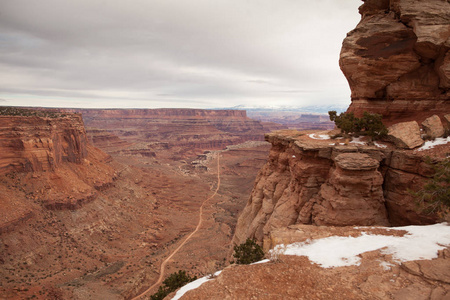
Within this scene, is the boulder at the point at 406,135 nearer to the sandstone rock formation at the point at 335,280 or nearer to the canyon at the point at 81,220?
the sandstone rock formation at the point at 335,280

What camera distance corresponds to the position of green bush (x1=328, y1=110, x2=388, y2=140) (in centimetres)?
1672

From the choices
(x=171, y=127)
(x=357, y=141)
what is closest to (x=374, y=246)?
(x=357, y=141)

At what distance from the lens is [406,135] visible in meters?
15.3

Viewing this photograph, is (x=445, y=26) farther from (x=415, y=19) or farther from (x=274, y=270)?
(x=274, y=270)

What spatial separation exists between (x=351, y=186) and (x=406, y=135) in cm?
564

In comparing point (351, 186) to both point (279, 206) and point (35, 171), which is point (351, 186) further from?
point (35, 171)

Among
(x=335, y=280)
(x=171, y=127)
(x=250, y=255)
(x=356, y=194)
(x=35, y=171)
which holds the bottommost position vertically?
(x=250, y=255)

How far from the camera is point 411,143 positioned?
14.6 meters

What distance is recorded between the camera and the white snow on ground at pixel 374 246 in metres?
8.95

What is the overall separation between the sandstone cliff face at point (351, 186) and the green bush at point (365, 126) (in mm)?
1795

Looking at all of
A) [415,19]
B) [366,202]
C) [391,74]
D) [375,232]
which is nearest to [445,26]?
[415,19]

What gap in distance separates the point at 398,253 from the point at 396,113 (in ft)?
44.8

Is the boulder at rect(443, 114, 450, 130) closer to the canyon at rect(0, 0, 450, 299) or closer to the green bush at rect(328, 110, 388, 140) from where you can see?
the canyon at rect(0, 0, 450, 299)

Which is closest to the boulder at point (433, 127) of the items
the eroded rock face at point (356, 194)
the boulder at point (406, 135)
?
the boulder at point (406, 135)
